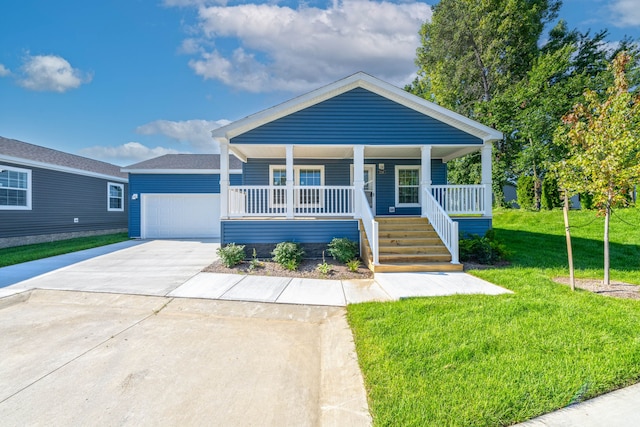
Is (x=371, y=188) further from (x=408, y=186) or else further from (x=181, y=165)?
(x=181, y=165)

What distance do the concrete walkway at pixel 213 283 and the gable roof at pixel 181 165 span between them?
6.41 meters

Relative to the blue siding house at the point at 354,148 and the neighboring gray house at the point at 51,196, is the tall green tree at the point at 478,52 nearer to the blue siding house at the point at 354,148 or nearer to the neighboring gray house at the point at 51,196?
the blue siding house at the point at 354,148

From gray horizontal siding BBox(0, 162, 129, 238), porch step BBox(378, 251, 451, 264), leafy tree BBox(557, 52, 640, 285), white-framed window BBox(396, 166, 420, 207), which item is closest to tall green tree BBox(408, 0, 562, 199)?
white-framed window BBox(396, 166, 420, 207)

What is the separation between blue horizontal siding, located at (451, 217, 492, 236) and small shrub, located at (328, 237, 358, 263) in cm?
351

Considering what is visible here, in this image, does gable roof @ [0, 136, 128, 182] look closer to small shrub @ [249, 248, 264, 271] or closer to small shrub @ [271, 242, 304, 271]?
small shrub @ [249, 248, 264, 271]

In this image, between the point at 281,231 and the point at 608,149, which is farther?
the point at 281,231

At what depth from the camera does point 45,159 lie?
1214 cm

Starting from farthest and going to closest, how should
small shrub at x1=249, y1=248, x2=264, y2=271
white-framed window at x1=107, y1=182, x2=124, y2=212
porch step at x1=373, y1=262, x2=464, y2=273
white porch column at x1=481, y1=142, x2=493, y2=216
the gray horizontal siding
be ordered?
1. white-framed window at x1=107, y1=182, x2=124, y2=212
2. the gray horizontal siding
3. white porch column at x1=481, y1=142, x2=493, y2=216
4. small shrub at x1=249, y1=248, x2=264, y2=271
5. porch step at x1=373, y1=262, x2=464, y2=273

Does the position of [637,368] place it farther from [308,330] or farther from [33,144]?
[33,144]

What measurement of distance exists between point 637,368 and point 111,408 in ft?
15.6

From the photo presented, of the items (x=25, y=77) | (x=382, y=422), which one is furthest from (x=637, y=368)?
(x=25, y=77)

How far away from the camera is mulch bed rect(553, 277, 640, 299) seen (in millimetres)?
4925

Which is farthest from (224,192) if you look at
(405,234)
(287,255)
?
(405,234)

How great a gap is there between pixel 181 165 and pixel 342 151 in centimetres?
872
